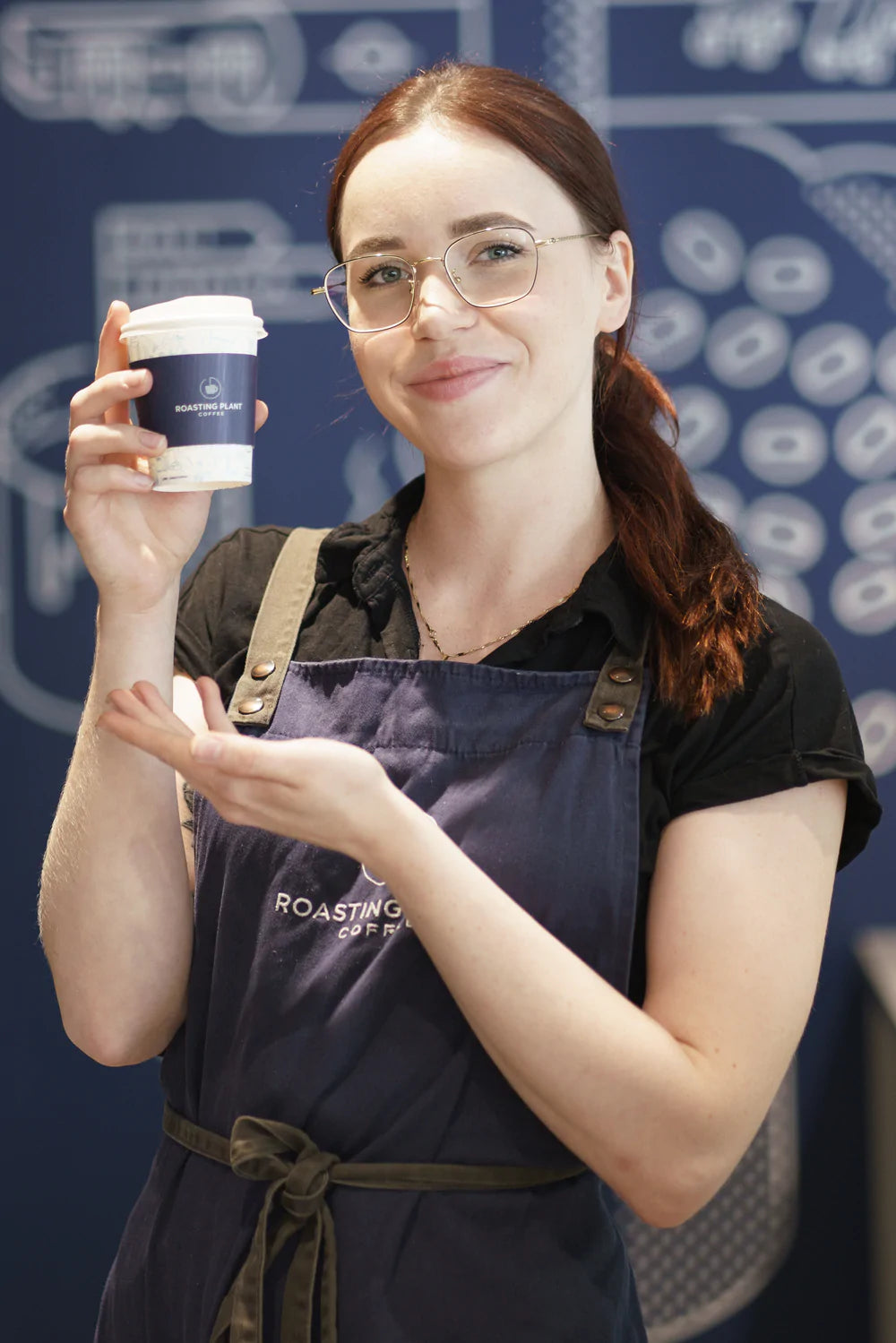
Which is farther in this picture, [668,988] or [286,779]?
[668,988]

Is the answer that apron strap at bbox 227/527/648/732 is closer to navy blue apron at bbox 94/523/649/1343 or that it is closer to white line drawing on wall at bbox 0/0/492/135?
navy blue apron at bbox 94/523/649/1343

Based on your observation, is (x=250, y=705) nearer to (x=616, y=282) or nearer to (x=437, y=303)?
(x=437, y=303)

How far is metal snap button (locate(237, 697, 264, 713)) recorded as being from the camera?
54.7 inches

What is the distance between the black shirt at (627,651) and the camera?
1261mm

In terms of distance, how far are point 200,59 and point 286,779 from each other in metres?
1.68

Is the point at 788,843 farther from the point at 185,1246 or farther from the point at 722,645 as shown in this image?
the point at 185,1246

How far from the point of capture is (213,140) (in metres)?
2.36

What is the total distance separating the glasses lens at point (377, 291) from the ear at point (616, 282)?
8.4 inches

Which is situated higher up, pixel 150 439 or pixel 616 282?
pixel 616 282

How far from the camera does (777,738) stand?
126 centimetres

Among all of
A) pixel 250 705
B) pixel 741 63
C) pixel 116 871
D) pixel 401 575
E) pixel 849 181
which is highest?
pixel 741 63

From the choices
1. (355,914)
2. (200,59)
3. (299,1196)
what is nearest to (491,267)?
(355,914)

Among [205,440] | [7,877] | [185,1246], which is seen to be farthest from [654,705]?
[7,877]

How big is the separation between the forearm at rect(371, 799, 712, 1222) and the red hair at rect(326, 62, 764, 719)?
0.91ft
